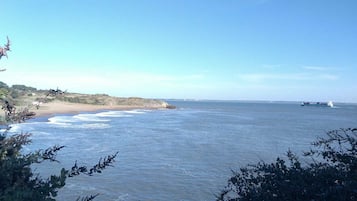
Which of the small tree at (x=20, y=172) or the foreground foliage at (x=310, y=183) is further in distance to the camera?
the foreground foliage at (x=310, y=183)

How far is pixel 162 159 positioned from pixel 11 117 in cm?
2279

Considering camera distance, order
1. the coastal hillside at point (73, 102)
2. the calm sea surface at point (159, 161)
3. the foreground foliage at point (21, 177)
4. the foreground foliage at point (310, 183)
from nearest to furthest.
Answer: the foreground foliage at point (21, 177) → the coastal hillside at point (73, 102) → the foreground foliage at point (310, 183) → the calm sea surface at point (159, 161)

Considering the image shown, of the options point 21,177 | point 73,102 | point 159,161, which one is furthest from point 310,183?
point 73,102

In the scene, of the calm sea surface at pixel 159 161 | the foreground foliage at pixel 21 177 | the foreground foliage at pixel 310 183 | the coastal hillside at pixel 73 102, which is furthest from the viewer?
the calm sea surface at pixel 159 161

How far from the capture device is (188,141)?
1476 inches

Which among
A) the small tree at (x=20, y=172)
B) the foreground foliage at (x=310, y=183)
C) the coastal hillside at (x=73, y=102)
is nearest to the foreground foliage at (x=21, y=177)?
the small tree at (x=20, y=172)

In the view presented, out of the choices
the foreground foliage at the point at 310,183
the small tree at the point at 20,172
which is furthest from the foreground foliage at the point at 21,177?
the foreground foliage at the point at 310,183

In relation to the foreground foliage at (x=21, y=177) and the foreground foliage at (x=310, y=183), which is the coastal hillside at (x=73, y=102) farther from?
the foreground foliage at (x=310, y=183)

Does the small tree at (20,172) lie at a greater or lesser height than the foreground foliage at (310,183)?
greater

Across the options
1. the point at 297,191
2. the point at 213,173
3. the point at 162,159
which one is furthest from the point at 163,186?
the point at 297,191

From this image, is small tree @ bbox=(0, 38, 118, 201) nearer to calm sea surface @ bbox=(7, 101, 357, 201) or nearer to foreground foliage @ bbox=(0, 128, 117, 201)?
foreground foliage @ bbox=(0, 128, 117, 201)

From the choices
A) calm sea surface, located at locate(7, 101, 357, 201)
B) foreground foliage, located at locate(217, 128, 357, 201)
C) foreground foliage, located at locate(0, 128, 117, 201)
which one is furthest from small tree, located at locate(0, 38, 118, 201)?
calm sea surface, located at locate(7, 101, 357, 201)

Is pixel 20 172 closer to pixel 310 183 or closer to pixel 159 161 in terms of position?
pixel 310 183

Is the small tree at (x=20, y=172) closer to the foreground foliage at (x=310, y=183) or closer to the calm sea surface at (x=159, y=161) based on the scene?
the foreground foliage at (x=310, y=183)
